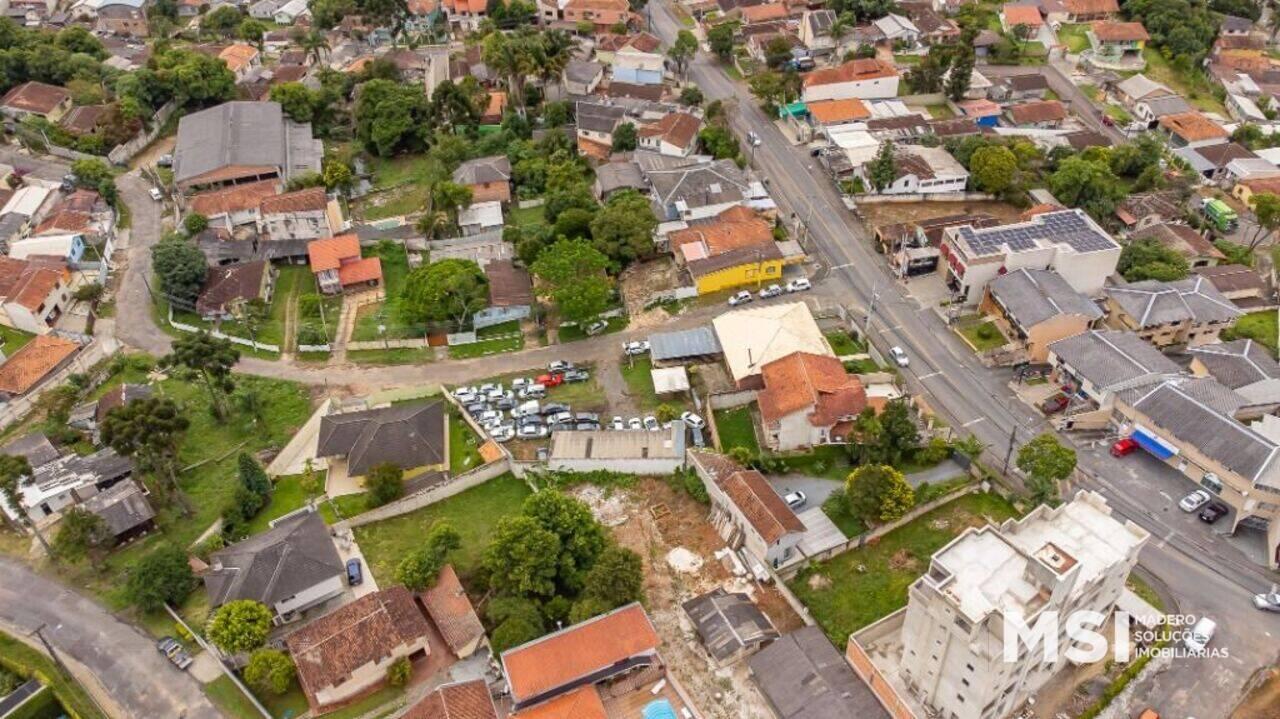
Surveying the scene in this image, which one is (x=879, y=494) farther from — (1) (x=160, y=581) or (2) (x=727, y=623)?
(1) (x=160, y=581)

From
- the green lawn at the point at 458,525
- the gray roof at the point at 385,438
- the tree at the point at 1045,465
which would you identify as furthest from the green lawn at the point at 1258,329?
the gray roof at the point at 385,438

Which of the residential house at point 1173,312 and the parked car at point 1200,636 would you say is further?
the residential house at point 1173,312

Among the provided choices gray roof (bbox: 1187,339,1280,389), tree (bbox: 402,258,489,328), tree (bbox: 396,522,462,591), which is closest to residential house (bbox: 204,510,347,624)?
tree (bbox: 396,522,462,591)

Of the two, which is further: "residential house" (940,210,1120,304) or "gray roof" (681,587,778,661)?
"residential house" (940,210,1120,304)

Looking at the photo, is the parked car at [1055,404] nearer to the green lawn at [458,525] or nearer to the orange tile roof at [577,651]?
the orange tile roof at [577,651]

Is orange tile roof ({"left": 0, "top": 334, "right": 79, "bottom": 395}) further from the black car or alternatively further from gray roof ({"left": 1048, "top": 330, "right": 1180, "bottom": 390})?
the black car
